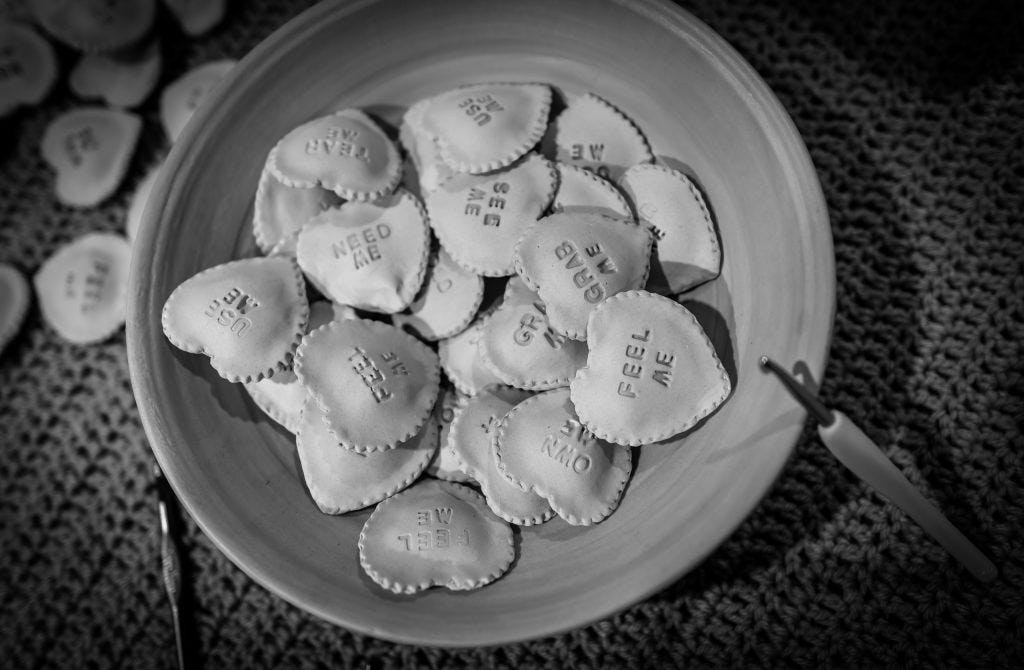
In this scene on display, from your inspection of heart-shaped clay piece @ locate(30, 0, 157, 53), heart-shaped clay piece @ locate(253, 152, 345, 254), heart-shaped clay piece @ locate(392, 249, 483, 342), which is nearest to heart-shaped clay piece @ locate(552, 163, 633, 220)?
heart-shaped clay piece @ locate(392, 249, 483, 342)

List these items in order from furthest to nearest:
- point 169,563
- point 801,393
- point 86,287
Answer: point 86,287 < point 169,563 < point 801,393

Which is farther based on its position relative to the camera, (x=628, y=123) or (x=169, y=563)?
(x=169, y=563)

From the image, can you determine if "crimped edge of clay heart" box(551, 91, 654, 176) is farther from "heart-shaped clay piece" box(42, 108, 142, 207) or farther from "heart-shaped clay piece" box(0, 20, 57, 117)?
"heart-shaped clay piece" box(0, 20, 57, 117)

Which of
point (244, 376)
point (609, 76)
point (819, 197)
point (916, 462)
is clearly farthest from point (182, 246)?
point (916, 462)

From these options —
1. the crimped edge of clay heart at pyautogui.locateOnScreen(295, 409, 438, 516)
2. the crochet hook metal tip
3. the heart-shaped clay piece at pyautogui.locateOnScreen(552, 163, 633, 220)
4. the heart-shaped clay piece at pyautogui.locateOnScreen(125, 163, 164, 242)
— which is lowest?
the crimped edge of clay heart at pyautogui.locateOnScreen(295, 409, 438, 516)

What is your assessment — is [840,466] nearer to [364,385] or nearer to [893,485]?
[893,485]

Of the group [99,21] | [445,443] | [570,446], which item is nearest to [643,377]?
[570,446]

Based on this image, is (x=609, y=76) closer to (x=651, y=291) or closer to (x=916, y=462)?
(x=651, y=291)
